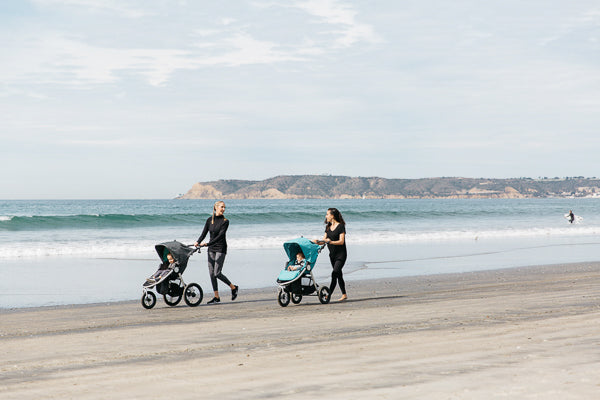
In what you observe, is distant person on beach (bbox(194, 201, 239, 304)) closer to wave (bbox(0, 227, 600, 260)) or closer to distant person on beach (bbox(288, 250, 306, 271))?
distant person on beach (bbox(288, 250, 306, 271))

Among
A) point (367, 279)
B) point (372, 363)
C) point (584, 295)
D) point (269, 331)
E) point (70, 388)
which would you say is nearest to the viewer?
point (70, 388)

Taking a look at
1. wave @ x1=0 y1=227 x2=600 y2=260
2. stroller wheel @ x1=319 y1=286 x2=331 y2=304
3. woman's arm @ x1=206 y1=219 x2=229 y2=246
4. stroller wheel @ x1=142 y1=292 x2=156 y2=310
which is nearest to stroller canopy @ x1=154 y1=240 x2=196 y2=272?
woman's arm @ x1=206 y1=219 x2=229 y2=246

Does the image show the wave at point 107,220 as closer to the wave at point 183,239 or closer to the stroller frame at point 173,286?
the wave at point 183,239

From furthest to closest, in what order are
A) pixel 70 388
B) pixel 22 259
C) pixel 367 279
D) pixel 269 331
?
pixel 22 259, pixel 367 279, pixel 269 331, pixel 70 388

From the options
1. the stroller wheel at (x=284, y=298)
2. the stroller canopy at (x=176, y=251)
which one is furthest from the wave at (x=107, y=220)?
the stroller wheel at (x=284, y=298)

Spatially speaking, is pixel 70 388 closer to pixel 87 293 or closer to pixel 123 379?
pixel 123 379

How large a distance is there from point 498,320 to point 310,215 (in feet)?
196

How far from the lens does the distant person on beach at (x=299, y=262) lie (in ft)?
37.6

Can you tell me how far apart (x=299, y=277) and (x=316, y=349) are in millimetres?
4652

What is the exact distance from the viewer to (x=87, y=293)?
13.8 metres

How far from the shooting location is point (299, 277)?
37.3 feet

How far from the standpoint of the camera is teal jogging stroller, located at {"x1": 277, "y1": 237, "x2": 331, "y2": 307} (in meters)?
11.3

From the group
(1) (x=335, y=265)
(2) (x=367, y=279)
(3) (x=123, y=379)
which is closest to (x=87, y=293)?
(1) (x=335, y=265)

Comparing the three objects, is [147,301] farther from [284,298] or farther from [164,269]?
[284,298]
